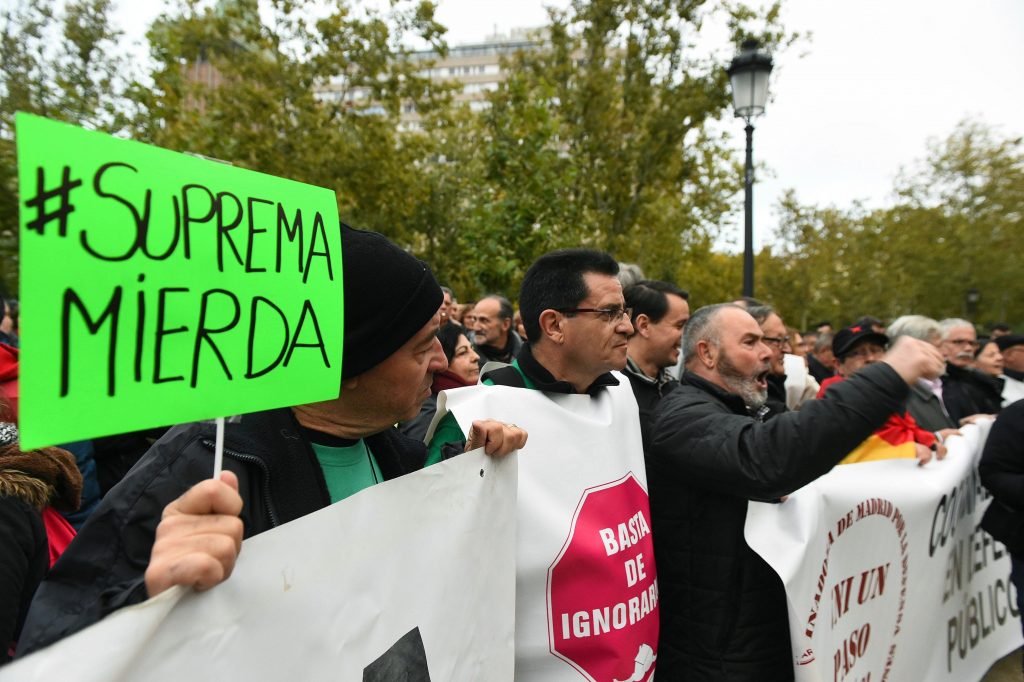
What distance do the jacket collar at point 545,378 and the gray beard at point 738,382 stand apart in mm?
419

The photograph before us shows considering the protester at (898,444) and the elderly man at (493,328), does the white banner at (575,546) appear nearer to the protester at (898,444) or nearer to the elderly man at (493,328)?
the protester at (898,444)

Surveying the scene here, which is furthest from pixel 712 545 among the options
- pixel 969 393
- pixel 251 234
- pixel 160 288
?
pixel 969 393

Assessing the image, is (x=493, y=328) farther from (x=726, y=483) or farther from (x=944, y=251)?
(x=944, y=251)

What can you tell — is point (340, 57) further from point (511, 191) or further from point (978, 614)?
point (978, 614)

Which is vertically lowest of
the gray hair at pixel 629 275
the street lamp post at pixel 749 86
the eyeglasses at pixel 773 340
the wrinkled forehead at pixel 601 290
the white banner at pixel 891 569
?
the white banner at pixel 891 569

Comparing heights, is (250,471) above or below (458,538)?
above

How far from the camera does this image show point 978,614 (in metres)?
4.14

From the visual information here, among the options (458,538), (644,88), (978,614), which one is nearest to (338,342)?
(458,538)

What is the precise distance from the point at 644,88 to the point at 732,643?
13153 mm

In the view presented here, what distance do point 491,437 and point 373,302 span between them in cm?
52

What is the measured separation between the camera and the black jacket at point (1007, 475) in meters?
3.63

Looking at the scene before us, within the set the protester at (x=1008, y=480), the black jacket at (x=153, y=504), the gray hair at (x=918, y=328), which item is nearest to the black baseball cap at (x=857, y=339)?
the gray hair at (x=918, y=328)

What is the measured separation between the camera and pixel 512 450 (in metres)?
1.92

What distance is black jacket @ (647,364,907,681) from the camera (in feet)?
7.39
